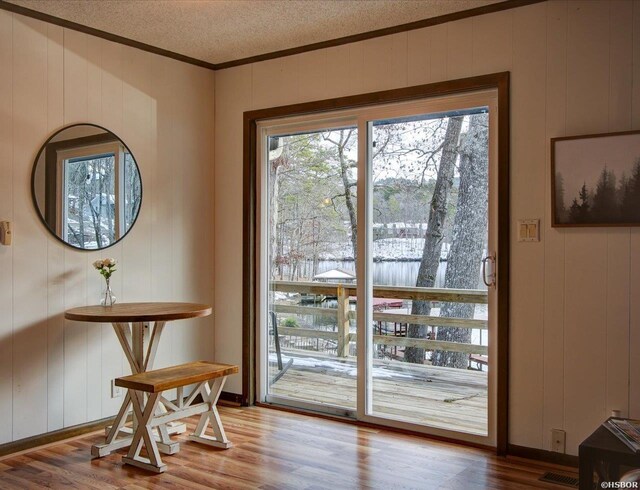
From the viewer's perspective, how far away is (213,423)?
3629mm

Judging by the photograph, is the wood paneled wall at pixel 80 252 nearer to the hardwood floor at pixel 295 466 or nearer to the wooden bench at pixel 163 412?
the hardwood floor at pixel 295 466

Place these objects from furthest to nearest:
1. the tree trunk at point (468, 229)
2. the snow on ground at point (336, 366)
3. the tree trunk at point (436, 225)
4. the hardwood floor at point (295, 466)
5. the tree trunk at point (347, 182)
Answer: the tree trunk at point (347, 182), the snow on ground at point (336, 366), the tree trunk at point (436, 225), the tree trunk at point (468, 229), the hardwood floor at point (295, 466)

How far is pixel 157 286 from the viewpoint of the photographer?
434 centimetres

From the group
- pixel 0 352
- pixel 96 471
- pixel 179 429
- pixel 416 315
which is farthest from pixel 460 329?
pixel 0 352

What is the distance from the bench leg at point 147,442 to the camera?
3.25 metres

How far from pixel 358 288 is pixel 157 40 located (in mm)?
2057

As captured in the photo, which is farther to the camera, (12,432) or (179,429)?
(179,429)

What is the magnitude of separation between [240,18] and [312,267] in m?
1.66

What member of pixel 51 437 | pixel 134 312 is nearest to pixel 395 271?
pixel 134 312

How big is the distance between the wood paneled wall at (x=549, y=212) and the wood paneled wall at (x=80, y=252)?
Result: 167 centimetres

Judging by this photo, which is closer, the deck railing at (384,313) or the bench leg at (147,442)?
the bench leg at (147,442)

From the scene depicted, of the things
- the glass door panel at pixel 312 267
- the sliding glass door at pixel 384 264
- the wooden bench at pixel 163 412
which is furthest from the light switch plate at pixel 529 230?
the wooden bench at pixel 163 412

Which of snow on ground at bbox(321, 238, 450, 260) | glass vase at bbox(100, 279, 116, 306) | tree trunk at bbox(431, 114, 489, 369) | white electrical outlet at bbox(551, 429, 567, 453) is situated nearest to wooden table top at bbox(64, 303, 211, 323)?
glass vase at bbox(100, 279, 116, 306)

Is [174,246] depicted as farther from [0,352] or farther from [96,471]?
[96,471]
